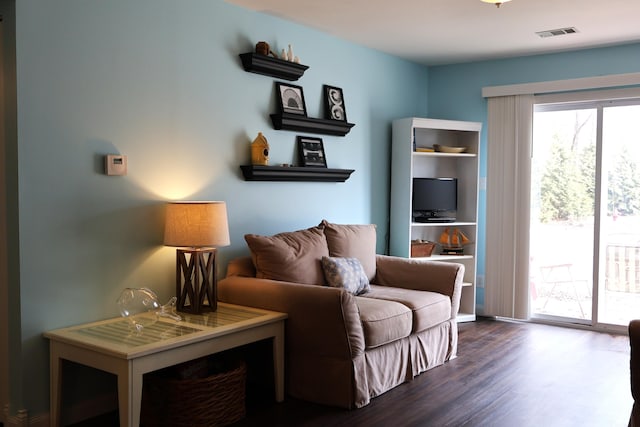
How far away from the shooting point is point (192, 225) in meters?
3.32

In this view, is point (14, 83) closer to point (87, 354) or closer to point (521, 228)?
point (87, 354)

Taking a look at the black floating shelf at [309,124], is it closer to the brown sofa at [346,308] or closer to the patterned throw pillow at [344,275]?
the brown sofa at [346,308]

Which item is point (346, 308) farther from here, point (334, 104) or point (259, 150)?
point (334, 104)

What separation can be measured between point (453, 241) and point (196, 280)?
2.92 metres

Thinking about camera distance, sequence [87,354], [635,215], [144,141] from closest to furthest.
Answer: [87,354]
[144,141]
[635,215]

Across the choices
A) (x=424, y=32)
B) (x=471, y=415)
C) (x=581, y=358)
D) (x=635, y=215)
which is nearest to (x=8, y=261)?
(x=471, y=415)

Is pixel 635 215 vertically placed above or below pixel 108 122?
below

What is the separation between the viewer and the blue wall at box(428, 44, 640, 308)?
505cm

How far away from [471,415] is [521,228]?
2603 mm

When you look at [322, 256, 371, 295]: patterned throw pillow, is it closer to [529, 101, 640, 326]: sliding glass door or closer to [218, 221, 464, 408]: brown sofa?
[218, 221, 464, 408]: brown sofa

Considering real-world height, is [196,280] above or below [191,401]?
above

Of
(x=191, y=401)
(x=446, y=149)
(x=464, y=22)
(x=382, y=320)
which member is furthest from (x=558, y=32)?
(x=191, y=401)

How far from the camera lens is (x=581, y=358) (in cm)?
430

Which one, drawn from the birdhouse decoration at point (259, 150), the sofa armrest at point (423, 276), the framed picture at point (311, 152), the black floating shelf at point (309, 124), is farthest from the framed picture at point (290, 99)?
the sofa armrest at point (423, 276)
